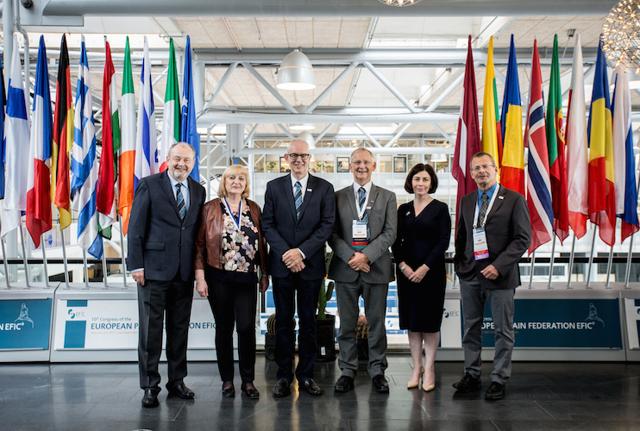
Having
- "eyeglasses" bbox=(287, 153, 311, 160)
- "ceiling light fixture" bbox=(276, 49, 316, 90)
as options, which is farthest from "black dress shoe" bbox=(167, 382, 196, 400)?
"ceiling light fixture" bbox=(276, 49, 316, 90)

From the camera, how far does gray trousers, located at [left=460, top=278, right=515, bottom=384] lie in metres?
3.84

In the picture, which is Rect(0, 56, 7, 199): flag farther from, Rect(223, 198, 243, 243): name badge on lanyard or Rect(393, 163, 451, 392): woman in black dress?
Rect(393, 163, 451, 392): woman in black dress

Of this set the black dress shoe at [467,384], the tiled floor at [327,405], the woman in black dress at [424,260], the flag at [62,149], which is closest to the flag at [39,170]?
the flag at [62,149]

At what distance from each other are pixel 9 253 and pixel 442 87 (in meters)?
7.50

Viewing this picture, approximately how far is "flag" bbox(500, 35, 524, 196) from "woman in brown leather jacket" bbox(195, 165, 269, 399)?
2041 millimetres

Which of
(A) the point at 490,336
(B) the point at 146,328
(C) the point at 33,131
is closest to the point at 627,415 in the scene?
(A) the point at 490,336

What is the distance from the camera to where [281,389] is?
3.87m

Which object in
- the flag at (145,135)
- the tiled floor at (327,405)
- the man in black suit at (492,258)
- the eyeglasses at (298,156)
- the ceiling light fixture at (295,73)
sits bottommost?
the tiled floor at (327,405)

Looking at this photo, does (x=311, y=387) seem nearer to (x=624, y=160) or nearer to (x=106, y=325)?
(x=106, y=325)

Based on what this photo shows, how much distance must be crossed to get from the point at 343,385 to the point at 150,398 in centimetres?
125

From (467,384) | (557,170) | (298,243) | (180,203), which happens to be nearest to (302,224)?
(298,243)

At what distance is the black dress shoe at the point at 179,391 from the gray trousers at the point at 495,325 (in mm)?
1872

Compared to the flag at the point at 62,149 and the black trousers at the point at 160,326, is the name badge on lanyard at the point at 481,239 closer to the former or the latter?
the black trousers at the point at 160,326

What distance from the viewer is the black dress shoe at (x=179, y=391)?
3836 millimetres
